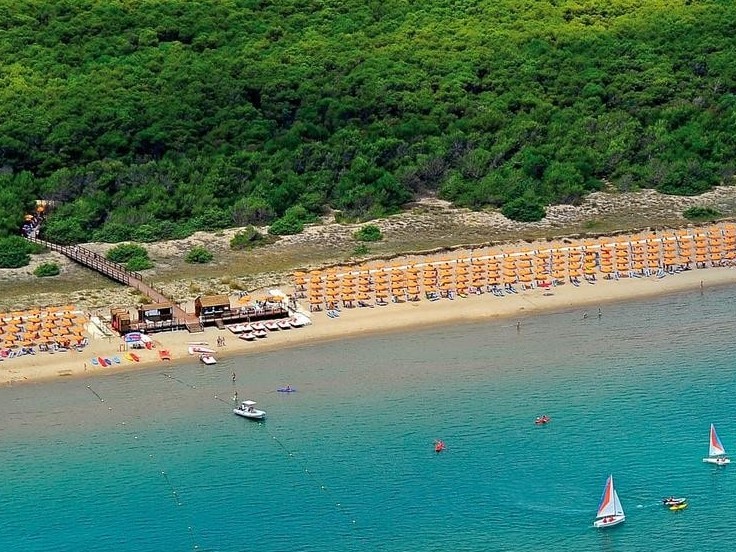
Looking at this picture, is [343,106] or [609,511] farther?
[343,106]

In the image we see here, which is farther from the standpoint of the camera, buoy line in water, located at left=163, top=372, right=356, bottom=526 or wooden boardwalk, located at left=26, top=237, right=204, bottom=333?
wooden boardwalk, located at left=26, top=237, right=204, bottom=333

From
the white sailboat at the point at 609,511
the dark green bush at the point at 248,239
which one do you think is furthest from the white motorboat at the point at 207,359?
the white sailboat at the point at 609,511

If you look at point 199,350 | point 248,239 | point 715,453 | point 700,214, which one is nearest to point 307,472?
point 199,350

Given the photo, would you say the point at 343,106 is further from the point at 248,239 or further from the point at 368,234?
the point at 248,239

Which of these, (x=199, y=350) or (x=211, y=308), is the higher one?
(x=211, y=308)

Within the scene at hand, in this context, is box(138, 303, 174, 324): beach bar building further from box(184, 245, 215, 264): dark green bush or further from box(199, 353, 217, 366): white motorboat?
box(184, 245, 215, 264): dark green bush

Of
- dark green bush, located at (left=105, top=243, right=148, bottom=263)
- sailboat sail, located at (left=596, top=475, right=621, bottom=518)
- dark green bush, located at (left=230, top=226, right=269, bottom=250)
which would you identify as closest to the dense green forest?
→ dark green bush, located at (left=230, top=226, right=269, bottom=250)

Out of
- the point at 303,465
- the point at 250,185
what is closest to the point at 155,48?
the point at 250,185
